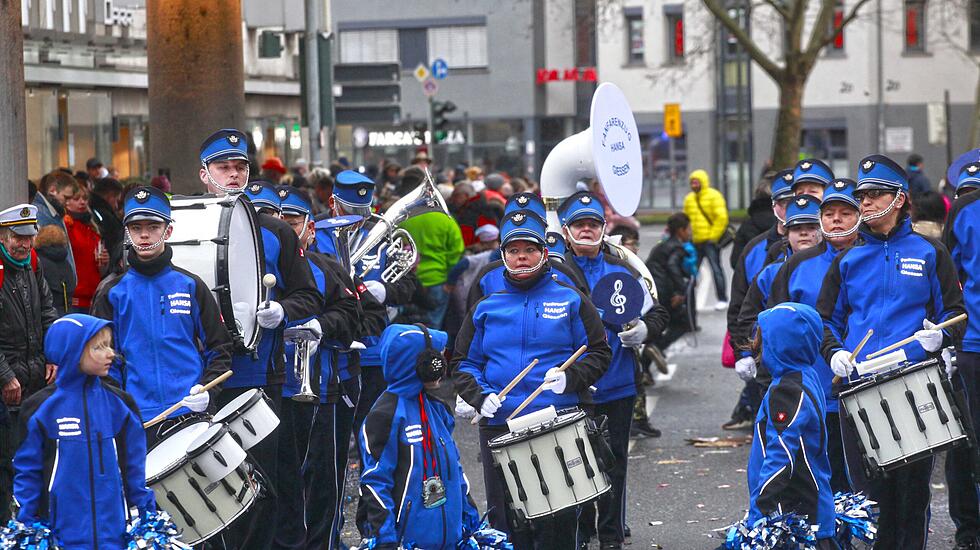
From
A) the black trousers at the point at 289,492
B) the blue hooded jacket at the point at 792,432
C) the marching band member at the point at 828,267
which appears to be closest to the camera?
the blue hooded jacket at the point at 792,432

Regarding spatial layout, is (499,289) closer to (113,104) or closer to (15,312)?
(15,312)

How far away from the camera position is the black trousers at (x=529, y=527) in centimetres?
677

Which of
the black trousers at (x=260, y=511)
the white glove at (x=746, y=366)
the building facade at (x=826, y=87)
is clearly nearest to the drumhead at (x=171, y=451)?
the black trousers at (x=260, y=511)

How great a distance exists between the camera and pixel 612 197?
30.6 ft

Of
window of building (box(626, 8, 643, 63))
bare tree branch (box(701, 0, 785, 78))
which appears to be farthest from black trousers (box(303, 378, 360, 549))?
window of building (box(626, 8, 643, 63))

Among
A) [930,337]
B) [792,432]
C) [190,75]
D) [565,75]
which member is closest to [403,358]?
[792,432]

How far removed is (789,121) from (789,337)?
26.6m

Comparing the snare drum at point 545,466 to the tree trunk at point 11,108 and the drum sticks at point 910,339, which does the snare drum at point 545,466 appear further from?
the tree trunk at point 11,108

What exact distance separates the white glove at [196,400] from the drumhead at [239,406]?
75 mm

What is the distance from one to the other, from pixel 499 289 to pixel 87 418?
8.35ft

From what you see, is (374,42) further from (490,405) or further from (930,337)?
(490,405)

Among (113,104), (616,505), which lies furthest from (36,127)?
(616,505)

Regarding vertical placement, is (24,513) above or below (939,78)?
below

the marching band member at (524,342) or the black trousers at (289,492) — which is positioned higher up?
the marching band member at (524,342)
